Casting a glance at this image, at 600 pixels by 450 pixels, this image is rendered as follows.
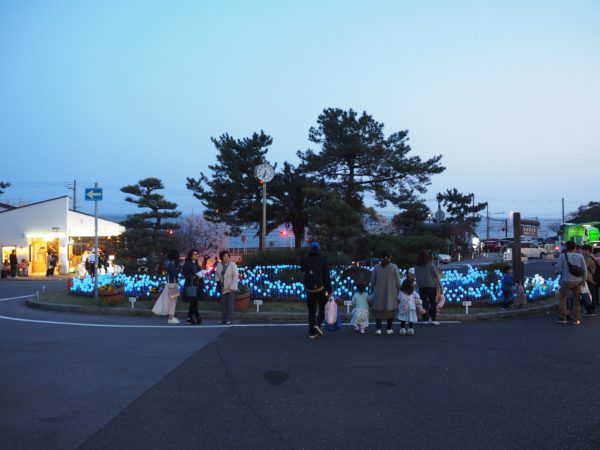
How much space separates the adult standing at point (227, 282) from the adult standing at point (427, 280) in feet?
12.2

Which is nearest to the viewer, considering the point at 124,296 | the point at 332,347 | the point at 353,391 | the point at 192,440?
the point at 192,440

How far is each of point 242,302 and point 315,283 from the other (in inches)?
156

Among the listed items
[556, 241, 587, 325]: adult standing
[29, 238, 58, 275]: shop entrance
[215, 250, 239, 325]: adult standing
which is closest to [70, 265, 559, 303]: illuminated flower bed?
[556, 241, 587, 325]: adult standing

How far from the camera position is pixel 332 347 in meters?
8.14

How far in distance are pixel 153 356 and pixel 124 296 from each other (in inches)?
300

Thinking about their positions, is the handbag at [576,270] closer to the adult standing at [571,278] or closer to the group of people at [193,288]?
the adult standing at [571,278]

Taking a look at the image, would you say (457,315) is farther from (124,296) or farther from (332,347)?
(124,296)

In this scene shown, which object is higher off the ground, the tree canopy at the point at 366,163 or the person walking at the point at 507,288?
the tree canopy at the point at 366,163

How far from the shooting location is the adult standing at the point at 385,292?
9.27m

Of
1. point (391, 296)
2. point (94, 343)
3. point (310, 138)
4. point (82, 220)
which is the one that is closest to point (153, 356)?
point (94, 343)

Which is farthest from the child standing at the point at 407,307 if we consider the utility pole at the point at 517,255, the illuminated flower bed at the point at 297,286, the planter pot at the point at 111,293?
the planter pot at the point at 111,293

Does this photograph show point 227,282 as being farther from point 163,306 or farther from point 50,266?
point 50,266

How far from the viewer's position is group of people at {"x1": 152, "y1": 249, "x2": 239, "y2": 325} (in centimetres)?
1073

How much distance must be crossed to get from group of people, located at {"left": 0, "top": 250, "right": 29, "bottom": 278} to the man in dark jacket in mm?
28717
